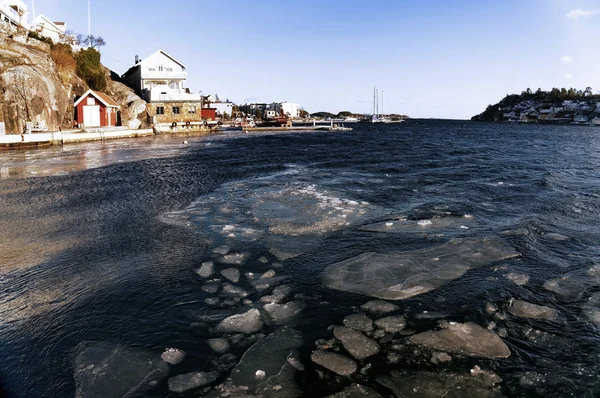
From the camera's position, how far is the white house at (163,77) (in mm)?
70425

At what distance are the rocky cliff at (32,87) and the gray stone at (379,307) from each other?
45588mm

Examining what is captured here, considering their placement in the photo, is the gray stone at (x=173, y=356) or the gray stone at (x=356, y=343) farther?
the gray stone at (x=356, y=343)

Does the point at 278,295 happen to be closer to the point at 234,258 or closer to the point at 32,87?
the point at 234,258

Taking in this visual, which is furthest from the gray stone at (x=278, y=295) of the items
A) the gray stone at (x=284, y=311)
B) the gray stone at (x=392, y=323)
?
the gray stone at (x=392, y=323)

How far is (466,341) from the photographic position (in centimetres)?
666

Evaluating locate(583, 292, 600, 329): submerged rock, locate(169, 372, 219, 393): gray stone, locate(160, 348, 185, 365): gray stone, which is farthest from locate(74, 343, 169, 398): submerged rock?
locate(583, 292, 600, 329): submerged rock

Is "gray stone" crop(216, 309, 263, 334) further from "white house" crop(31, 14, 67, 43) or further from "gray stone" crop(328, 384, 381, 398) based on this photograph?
"white house" crop(31, 14, 67, 43)

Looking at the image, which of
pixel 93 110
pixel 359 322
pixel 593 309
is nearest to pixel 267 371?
pixel 359 322

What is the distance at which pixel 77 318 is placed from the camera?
7.45 meters

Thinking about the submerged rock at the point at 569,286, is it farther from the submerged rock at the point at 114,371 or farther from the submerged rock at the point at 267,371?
the submerged rock at the point at 114,371

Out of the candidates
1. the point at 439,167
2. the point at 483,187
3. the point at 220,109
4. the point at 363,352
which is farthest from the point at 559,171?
the point at 220,109

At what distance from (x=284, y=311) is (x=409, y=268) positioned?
3797mm

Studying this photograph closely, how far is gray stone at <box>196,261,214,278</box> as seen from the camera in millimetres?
9453

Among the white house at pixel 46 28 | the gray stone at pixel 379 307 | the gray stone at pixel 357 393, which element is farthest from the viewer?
the white house at pixel 46 28
